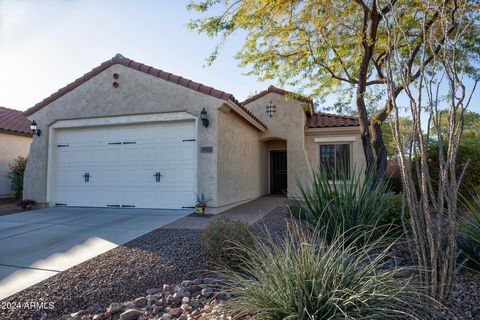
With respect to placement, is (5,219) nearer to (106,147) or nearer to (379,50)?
(106,147)

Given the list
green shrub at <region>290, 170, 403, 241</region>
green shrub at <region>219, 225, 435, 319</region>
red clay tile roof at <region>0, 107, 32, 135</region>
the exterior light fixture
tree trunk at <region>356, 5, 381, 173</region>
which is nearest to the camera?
green shrub at <region>219, 225, 435, 319</region>

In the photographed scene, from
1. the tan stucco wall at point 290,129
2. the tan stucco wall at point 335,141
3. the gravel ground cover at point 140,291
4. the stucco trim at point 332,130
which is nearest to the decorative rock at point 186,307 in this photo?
the gravel ground cover at point 140,291

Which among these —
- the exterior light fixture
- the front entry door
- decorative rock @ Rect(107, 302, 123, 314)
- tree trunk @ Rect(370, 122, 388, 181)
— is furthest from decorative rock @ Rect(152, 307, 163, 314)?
the front entry door

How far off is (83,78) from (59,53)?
1.84 metres

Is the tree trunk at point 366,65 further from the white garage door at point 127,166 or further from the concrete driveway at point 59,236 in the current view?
the concrete driveway at point 59,236

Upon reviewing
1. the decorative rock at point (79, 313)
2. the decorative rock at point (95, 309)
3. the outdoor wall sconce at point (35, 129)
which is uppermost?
the outdoor wall sconce at point (35, 129)

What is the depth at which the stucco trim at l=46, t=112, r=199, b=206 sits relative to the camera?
28.2 ft

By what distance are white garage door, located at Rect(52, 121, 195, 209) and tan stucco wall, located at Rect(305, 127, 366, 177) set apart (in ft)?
21.7

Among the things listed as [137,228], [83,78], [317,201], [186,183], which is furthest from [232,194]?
[83,78]

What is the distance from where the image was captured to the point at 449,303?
279 centimetres

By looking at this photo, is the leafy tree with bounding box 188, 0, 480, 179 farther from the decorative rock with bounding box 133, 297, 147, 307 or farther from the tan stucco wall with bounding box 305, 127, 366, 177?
the decorative rock with bounding box 133, 297, 147, 307

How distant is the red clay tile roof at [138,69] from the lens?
832cm

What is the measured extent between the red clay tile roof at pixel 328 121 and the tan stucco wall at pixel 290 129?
83cm

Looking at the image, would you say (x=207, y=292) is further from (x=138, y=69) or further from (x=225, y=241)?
(x=138, y=69)
